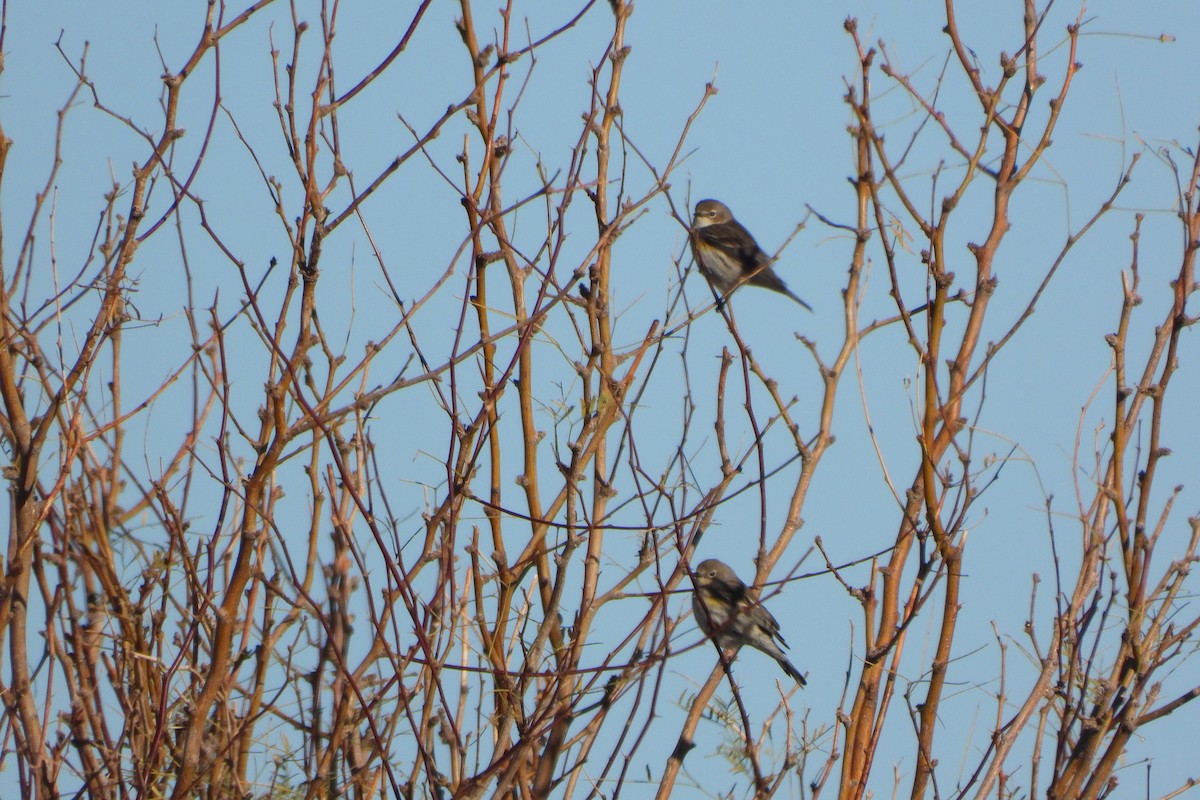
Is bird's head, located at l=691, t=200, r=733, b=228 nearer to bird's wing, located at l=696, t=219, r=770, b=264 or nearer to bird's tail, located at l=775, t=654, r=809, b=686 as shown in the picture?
bird's wing, located at l=696, t=219, r=770, b=264

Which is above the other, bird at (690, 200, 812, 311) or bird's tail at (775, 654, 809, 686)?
A: bird at (690, 200, 812, 311)

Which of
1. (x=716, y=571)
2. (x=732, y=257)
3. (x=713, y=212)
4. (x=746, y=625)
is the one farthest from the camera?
(x=713, y=212)

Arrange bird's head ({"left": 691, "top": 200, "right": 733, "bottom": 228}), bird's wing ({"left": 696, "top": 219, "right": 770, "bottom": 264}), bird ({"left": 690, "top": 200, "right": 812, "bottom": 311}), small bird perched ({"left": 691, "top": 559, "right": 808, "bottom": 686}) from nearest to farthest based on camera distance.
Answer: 1. small bird perched ({"left": 691, "top": 559, "right": 808, "bottom": 686})
2. bird ({"left": 690, "top": 200, "right": 812, "bottom": 311})
3. bird's wing ({"left": 696, "top": 219, "right": 770, "bottom": 264})
4. bird's head ({"left": 691, "top": 200, "right": 733, "bottom": 228})

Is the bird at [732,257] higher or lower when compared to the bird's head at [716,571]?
higher

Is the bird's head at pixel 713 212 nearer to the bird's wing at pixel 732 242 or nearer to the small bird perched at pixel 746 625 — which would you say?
the bird's wing at pixel 732 242

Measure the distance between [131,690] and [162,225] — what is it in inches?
50.9

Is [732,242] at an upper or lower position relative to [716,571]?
upper

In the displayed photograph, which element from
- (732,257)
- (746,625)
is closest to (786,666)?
(746,625)

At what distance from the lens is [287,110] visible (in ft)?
10.5

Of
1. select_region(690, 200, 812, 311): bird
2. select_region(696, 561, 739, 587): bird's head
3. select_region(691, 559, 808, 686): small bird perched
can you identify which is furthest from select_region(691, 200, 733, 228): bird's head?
select_region(691, 559, 808, 686): small bird perched

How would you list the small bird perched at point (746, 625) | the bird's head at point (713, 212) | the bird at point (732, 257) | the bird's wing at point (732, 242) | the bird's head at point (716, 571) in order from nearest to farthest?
the small bird perched at point (746, 625)
the bird's head at point (716, 571)
the bird at point (732, 257)
the bird's wing at point (732, 242)
the bird's head at point (713, 212)

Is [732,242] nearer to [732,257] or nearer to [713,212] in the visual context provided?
[732,257]

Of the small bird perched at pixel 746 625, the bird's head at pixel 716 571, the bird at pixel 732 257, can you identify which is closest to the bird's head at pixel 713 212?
the bird at pixel 732 257

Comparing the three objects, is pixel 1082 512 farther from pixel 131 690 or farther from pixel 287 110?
pixel 131 690
